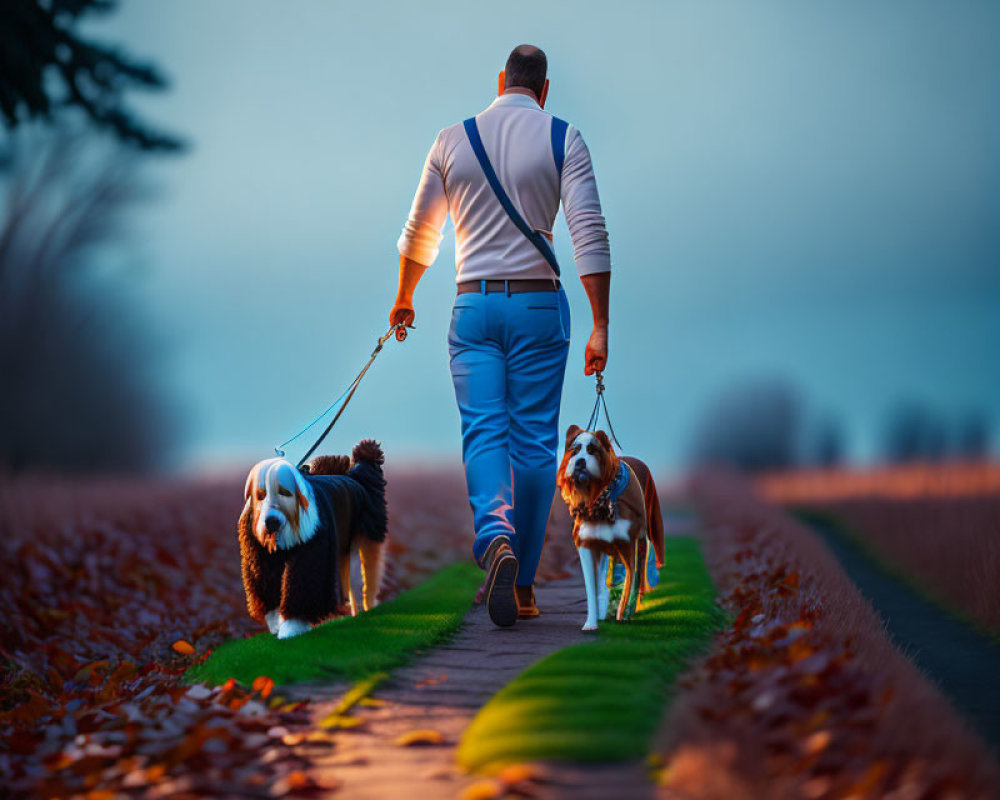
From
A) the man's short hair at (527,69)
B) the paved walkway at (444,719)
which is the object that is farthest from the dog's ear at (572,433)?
the man's short hair at (527,69)

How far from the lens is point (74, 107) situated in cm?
950

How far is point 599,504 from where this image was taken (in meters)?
5.38

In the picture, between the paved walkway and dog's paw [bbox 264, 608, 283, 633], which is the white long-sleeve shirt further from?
dog's paw [bbox 264, 608, 283, 633]

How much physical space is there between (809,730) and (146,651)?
6.35 m

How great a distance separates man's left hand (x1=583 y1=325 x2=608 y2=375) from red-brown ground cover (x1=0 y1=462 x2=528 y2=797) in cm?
251

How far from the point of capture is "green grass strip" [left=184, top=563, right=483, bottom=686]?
503 cm

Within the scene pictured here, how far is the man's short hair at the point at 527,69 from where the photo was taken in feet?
20.4

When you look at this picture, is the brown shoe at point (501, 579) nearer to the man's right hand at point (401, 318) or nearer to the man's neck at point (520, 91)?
the man's right hand at point (401, 318)

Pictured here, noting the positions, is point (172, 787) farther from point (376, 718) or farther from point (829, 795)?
point (829, 795)

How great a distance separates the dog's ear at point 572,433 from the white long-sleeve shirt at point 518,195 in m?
0.98

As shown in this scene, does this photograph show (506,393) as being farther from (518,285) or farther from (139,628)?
(139,628)

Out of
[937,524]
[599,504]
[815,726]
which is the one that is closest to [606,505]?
[599,504]

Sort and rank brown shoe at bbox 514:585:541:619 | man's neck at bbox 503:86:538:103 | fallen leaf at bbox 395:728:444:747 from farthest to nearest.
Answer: brown shoe at bbox 514:585:541:619 → man's neck at bbox 503:86:538:103 → fallen leaf at bbox 395:728:444:747

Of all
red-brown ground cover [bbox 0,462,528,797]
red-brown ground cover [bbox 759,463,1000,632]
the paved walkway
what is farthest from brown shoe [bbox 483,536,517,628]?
red-brown ground cover [bbox 759,463,1000,632]
